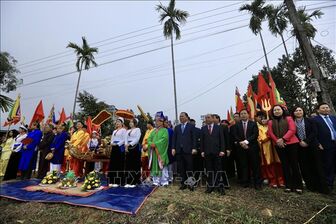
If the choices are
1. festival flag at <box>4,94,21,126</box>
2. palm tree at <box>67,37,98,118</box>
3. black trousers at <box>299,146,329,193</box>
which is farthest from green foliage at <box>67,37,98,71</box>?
black trousers at <box>299,146,329,193</box>

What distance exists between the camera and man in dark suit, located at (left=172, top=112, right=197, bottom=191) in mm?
5715

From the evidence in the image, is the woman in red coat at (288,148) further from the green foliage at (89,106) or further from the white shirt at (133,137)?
the green foliage at (89,106)

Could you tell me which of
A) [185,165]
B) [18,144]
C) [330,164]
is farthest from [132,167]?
[18,144]

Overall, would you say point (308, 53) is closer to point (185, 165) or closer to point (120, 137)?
point (185, 165)

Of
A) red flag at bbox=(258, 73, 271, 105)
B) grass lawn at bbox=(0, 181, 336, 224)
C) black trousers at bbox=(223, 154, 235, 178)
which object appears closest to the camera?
grass lawn at bbox=(0, 181, 336, 224)

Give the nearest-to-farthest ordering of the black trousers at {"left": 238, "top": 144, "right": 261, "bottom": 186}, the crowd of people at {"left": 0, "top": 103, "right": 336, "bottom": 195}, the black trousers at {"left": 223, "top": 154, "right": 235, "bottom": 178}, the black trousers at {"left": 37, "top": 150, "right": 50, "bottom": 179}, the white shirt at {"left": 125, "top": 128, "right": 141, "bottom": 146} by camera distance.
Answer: the crowd of people at {"left": 0, "top": 103, "right": 336, "bottom": 195}
the black trousers at {"left": 238, "top": 144, "right": 261, "bottom": 186}
the white shirt at {"left": 125, "top": 128, "right": 141, "bottom": 146}
the black trousers at {"left": 223, "top": 154, "right": 235, "bottom": 178}
the black trousers at {"left": 37, "top": 150, "right": 50, "bottom": 179}

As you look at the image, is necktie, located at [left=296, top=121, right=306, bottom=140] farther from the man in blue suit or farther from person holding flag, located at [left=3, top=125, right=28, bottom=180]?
person holding flag, located at [left=3, top=125, right=28, bottom=180]

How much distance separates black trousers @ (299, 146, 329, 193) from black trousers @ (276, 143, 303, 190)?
36 centimetres

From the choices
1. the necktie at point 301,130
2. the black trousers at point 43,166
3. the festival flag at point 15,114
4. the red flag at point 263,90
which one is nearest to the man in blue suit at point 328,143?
the necktie at point 301,130

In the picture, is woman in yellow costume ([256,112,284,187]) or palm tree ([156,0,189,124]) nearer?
woman in yellow costume ([256,112,284,187])

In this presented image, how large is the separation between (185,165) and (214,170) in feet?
2.45

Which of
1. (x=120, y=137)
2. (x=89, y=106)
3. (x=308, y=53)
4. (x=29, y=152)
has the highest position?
(x=89, y=106)

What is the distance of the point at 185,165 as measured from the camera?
5781mm

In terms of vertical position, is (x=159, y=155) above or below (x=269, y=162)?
above
